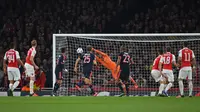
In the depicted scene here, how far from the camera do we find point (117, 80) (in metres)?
19.0

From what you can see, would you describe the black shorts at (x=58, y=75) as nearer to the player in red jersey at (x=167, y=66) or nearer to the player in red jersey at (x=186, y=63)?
the player in red jersey at (x=167, y=66)

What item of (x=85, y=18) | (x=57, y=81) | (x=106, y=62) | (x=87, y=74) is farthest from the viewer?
(x=85, y=18)

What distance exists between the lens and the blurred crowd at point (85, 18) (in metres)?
24.6

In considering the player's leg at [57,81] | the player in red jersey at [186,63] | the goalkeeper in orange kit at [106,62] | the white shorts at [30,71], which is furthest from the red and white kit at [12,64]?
the player in red jersey at [186,63]

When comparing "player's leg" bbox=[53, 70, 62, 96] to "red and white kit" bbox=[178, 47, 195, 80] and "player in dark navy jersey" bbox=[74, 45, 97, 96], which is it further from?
"red and white kit" bbox=[178, 47, 195, 80]

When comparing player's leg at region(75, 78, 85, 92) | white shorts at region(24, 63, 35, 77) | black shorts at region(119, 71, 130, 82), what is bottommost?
player's leg at region(75, 78, 85, 92)

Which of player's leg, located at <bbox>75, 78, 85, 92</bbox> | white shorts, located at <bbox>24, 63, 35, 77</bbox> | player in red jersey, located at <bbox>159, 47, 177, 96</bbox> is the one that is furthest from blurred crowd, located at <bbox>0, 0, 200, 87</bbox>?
player in red jersey, located at <bbox>159, 47, 177, 96</bbox>

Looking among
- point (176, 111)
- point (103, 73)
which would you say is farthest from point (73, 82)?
point (176, 111)

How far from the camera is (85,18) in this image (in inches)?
1013

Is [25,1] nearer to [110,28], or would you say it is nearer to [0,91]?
[110,28]

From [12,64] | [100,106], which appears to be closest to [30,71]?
[12,64]

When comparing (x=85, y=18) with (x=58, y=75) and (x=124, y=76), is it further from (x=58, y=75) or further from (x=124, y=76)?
(x=124, y=76)

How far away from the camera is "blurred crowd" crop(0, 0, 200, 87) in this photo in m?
24.6

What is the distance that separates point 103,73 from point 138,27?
5.13 m
